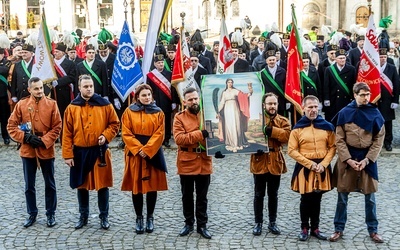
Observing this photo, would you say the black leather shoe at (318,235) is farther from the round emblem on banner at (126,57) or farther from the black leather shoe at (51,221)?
the round emblem on banner at (126,57)

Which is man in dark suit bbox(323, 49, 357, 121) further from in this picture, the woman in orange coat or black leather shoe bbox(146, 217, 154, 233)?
black leather shoe bbox(146, 217, 154, 233)

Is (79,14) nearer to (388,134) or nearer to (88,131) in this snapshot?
(388,134)

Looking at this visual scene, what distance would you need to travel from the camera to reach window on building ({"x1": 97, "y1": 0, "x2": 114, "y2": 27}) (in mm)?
41812

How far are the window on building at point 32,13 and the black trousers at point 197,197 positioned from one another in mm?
34719

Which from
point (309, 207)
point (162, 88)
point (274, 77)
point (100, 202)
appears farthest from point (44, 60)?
point (309, 207)

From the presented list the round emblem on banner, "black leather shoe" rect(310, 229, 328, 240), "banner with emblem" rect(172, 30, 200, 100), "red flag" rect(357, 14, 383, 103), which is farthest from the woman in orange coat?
"red flag" rect(357, 14, 383, 103)

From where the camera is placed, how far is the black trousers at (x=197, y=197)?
840cm

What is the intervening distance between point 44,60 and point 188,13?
29.7 m

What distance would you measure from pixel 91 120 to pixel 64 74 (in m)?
5.88

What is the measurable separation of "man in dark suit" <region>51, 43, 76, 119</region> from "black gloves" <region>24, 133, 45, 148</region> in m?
5.41

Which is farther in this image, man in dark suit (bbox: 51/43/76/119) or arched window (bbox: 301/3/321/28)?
arched window (bbox: 301/3/321/28)

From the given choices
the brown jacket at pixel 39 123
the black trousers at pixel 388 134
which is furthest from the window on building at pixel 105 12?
the brown jacket at pixel 39 123

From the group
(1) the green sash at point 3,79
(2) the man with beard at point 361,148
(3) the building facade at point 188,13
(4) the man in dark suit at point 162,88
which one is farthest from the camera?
(3) the building facade at point 188,13

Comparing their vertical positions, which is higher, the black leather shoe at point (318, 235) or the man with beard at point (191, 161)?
the man with beard at point (191, 161)
